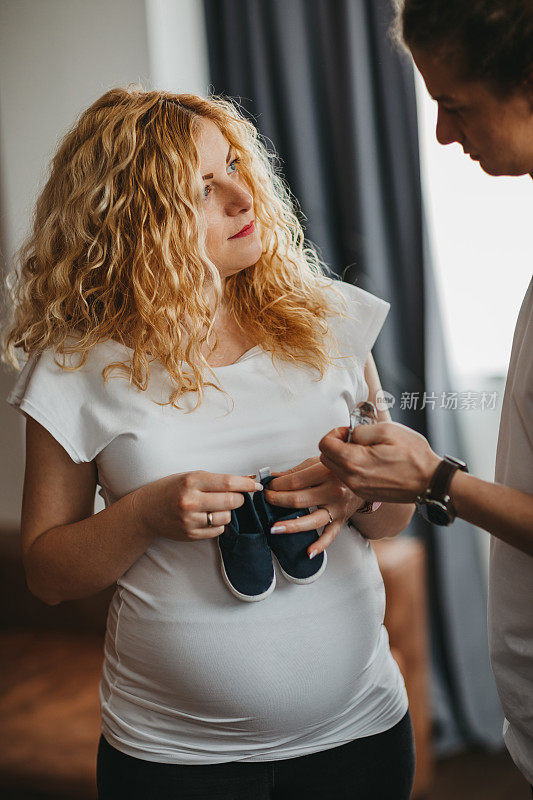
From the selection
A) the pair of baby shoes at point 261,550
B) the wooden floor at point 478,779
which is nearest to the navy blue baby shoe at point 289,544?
the pair of baby shoes at point 261,550

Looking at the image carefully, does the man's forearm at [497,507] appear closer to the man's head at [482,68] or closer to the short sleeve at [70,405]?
the man's head at [482,68]

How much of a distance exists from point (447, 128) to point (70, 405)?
640 mm

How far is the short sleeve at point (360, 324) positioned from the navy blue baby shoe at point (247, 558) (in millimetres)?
321

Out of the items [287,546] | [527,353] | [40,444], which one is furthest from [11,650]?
[527,353]

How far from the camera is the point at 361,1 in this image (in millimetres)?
2133

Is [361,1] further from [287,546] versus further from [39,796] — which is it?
[39,796]

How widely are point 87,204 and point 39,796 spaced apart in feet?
4.65

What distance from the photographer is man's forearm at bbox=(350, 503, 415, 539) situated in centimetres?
113

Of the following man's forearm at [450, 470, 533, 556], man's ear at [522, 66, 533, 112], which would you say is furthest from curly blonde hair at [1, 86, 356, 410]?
man's ear at [522, 66, 533, 112]

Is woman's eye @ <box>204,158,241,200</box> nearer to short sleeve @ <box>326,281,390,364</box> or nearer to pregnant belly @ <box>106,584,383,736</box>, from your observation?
short sleeve @ <box>326,281,390,364</box>

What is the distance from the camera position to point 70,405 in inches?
42.7

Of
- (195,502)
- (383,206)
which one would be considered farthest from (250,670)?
(383,206)

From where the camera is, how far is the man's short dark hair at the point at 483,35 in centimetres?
76

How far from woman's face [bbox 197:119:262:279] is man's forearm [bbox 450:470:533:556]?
51 cm
